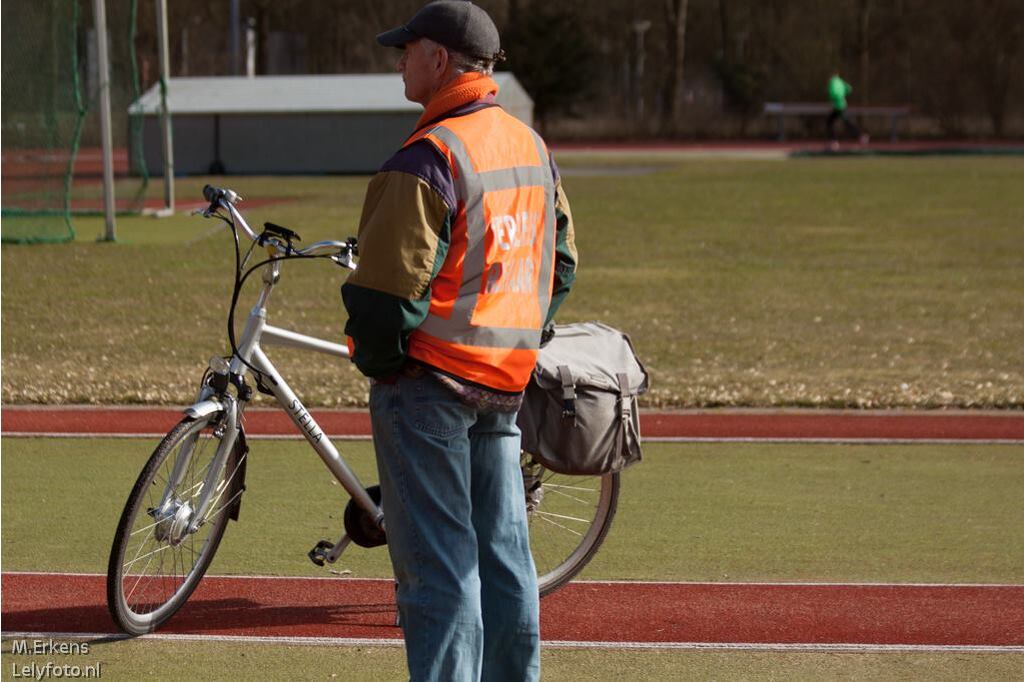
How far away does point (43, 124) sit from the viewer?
20.0 meters

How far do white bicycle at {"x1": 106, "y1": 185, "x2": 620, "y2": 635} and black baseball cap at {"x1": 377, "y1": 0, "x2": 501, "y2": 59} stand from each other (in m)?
0.96

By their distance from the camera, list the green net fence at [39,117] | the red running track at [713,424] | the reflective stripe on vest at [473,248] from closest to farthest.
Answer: the reflective stripe on vest at [473,248]
the red running track at [713,424]
the green net fence at [39,117]

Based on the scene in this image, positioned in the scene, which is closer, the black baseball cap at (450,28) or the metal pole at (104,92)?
the black baseball cap at (450,28)

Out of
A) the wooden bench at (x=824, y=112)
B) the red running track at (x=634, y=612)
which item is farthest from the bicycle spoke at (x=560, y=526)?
the wooden bench at (x=824, y=112)

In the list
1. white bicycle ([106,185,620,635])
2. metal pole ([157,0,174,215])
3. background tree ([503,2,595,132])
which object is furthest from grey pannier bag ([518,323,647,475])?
background tree ([503,2,595,132])

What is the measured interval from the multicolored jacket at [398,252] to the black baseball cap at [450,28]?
0.27 metres

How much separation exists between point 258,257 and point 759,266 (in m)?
5.30

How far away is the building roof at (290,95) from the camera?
1405 inches

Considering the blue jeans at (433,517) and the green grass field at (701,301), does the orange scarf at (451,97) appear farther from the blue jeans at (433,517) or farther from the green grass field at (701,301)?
the green grass field at (701,301)

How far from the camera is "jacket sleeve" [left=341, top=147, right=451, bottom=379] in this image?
3.57 meters

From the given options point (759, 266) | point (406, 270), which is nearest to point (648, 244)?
point (759, 266)

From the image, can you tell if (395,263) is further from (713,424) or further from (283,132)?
(283,132)

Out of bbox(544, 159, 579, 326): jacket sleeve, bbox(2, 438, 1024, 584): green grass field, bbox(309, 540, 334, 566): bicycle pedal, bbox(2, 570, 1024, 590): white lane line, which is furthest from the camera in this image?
bbox(2, 438, 1024, 584): green grass field

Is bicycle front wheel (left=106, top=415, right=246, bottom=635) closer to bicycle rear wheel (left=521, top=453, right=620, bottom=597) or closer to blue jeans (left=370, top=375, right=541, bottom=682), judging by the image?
bicycle rear wheel (left=521, top=453, right=620, bottom=597)
